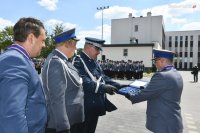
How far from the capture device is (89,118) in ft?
16.4

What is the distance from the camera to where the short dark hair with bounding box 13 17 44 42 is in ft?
8.68

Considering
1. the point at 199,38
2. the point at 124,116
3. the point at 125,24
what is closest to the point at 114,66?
the point at 124,116

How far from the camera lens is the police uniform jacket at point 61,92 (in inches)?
141

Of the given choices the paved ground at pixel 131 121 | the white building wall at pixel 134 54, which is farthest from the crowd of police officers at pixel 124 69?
the white building wall at pixel 134 54

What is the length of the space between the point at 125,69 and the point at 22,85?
28.5m

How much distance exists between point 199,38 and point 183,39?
4.66 m

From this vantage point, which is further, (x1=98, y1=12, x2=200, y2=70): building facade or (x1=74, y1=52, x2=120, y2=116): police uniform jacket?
(x1=98, y1=12, x2=200, y2=70): building facade

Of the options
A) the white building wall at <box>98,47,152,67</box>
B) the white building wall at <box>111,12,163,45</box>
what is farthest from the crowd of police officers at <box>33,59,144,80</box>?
the white building wall at <box>111,12,163,45</box>

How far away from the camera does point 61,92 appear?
142 inches

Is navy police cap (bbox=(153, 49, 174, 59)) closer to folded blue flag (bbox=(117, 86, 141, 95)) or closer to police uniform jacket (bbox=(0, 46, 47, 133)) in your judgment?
folded blue flag (bbox=(117, 86, 141, 95))

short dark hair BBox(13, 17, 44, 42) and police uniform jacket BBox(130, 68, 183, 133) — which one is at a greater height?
short dark hair BBox(13, 17, 44, 42)

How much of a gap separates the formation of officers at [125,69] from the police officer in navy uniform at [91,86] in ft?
82.9

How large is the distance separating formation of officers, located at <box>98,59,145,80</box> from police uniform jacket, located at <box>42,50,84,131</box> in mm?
26452

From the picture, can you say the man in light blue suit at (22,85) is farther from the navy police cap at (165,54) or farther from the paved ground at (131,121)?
the paved ground at (131,121)
